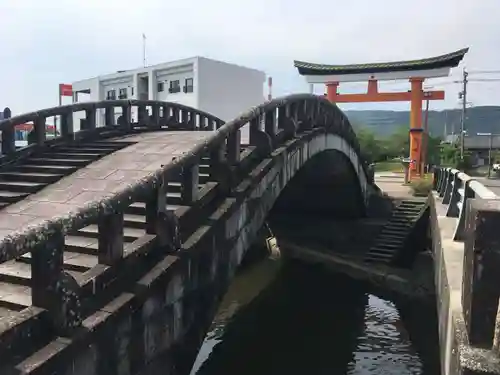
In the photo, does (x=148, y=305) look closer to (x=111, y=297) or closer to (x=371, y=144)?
(x=111, y=297)

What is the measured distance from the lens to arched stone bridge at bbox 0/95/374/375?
206 inches

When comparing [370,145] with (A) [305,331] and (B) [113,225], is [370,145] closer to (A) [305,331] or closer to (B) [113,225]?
(A) [305,331]

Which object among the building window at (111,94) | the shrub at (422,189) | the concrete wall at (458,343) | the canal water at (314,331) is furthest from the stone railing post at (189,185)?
the building window at (111,94)

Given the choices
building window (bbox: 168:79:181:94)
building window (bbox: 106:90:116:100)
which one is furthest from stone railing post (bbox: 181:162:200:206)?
building window (bbox: 106:90:116:100)

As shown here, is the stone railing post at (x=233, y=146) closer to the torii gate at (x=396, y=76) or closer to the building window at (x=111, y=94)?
the torii gate at (x=396, y=76)

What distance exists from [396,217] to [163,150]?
14101mm

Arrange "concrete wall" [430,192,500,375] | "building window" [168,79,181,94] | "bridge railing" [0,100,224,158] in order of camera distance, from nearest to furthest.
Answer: "concrete wall" [430,192,500,375]
"bridge railing" [0,100,224,158]
"building window" [168,79,181,94]

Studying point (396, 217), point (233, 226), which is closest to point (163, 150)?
point (233, 226)

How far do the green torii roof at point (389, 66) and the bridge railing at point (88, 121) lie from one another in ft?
61.7

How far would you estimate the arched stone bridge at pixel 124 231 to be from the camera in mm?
5230

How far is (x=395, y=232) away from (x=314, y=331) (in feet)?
28.8

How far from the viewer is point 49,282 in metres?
5.19

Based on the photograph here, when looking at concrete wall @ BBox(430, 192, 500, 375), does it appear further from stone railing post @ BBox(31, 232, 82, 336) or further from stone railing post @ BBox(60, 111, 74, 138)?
stone railing post @ BBox(60, 111, 74, 138)

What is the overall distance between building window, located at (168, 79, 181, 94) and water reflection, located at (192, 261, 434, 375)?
26.1 m
